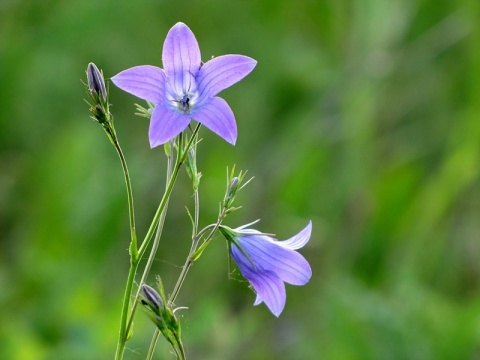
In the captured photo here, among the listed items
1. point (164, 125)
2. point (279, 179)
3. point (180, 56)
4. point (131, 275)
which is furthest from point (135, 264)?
point (279, 179)

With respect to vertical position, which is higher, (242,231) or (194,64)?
(194,64)

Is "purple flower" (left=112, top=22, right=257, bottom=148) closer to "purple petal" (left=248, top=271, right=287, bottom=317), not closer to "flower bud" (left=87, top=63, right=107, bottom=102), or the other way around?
"flower bud" (left=87, top=63, right=107, bottom=102)

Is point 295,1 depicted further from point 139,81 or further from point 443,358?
point 139,81

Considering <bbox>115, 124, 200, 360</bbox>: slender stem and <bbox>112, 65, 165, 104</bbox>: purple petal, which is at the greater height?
<bbox>112, 65, 165, 104</bbox>: purple petal

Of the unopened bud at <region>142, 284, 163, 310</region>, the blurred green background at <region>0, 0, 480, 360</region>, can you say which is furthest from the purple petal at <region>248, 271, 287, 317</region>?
the blurred green background at <region>0, 0, 480, 360</region>

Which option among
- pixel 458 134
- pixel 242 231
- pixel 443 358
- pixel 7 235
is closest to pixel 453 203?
pixel 458 134

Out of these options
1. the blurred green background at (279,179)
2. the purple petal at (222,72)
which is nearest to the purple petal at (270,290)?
the purple petal at (222,72)

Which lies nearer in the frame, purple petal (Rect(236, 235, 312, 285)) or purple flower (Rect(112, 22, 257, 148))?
purple flower (Rect(112, 22, 257, 148))
